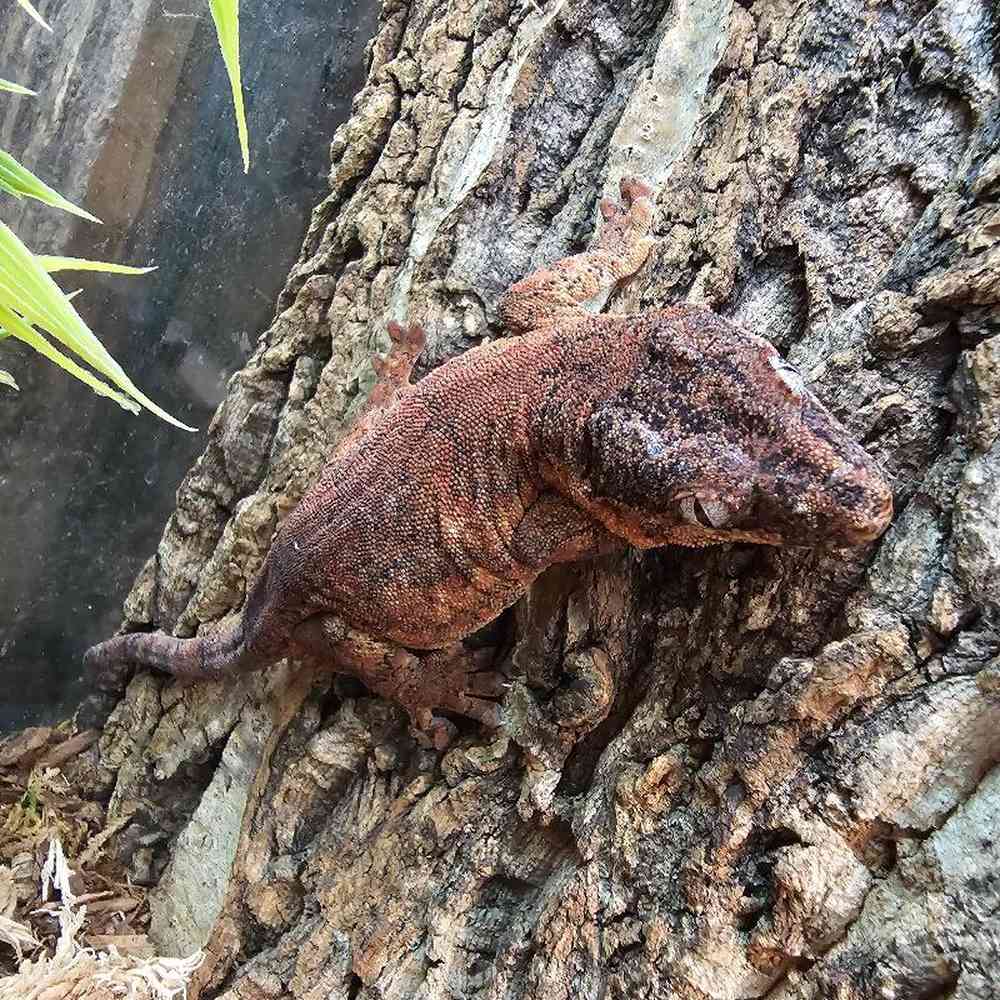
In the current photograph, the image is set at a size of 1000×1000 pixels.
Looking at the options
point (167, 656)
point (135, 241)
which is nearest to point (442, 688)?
point (167, 656)

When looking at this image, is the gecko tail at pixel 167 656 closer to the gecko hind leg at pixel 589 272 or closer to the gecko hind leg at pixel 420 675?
the gecko hind leg at pixel 420 675

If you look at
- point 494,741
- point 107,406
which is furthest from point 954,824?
point 107,406

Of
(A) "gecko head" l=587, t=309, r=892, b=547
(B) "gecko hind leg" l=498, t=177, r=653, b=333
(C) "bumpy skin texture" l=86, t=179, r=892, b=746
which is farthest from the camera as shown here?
(B) "gecko hind leg" l=498, t=177, r=653, b=333

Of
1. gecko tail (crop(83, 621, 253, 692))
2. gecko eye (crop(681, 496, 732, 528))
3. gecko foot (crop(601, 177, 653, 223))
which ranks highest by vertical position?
gecko foot (crop(601, 177, 653, 223))

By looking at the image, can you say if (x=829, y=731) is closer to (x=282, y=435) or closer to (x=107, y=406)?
(x=282, y=435)

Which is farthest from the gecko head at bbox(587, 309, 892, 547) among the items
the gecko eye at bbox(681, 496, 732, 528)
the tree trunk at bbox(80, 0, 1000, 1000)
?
the tree trunk at bbox(80, 0, 1000, 1000)

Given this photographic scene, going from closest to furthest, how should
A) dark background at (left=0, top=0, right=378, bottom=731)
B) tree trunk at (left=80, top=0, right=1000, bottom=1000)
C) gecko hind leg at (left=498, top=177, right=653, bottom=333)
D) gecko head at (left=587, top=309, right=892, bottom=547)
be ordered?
tree trunk at (left=80, top=0, right=1000, bottom=1000), gecko head at (left=587, top=309, right=892, bottom=547), gecko hind leg at (left=498, top=177, right=653, bottom=333), dark background at (left=0, top=0, right=378, bottom=731)

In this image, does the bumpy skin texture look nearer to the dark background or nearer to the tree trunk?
the tree trunk
